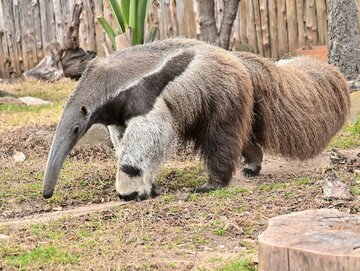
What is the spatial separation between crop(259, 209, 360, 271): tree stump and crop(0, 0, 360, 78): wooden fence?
1334 cm

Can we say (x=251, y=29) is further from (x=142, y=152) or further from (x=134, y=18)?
(x=142, y=152)

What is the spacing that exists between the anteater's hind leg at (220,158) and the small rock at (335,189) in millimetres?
1240

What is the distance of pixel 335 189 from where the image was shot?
23.1 feet

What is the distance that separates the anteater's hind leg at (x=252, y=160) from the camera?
8914 mm

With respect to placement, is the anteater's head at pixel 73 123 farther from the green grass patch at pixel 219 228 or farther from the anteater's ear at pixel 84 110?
the green grass patch at pixel 219 228

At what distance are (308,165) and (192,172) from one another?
1248 millimetres

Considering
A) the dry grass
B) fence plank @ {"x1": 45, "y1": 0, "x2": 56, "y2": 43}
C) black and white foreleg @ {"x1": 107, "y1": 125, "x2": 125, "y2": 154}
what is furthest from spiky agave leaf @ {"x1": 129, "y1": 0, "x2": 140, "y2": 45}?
fence plank @ {"x1": 45, "y1": 0, "x2": 56, "y2": 43}

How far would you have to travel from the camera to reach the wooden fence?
17.7 metres

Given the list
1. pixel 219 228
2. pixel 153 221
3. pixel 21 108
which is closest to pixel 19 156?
pixel 21 108

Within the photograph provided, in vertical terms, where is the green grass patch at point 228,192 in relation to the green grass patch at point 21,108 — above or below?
above

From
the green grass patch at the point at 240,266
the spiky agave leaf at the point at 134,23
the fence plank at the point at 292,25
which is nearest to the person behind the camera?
the green grass patch at the point at 240,266

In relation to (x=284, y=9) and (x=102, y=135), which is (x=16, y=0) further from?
(x=102, y=135)

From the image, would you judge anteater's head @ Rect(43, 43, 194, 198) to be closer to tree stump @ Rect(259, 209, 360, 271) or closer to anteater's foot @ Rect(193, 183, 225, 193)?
anteater's foot @ Rect(193, 183, 225, 193)

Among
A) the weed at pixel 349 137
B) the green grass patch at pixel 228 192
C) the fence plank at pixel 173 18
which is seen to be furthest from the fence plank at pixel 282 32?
the green grass patch at pixel 228 192
